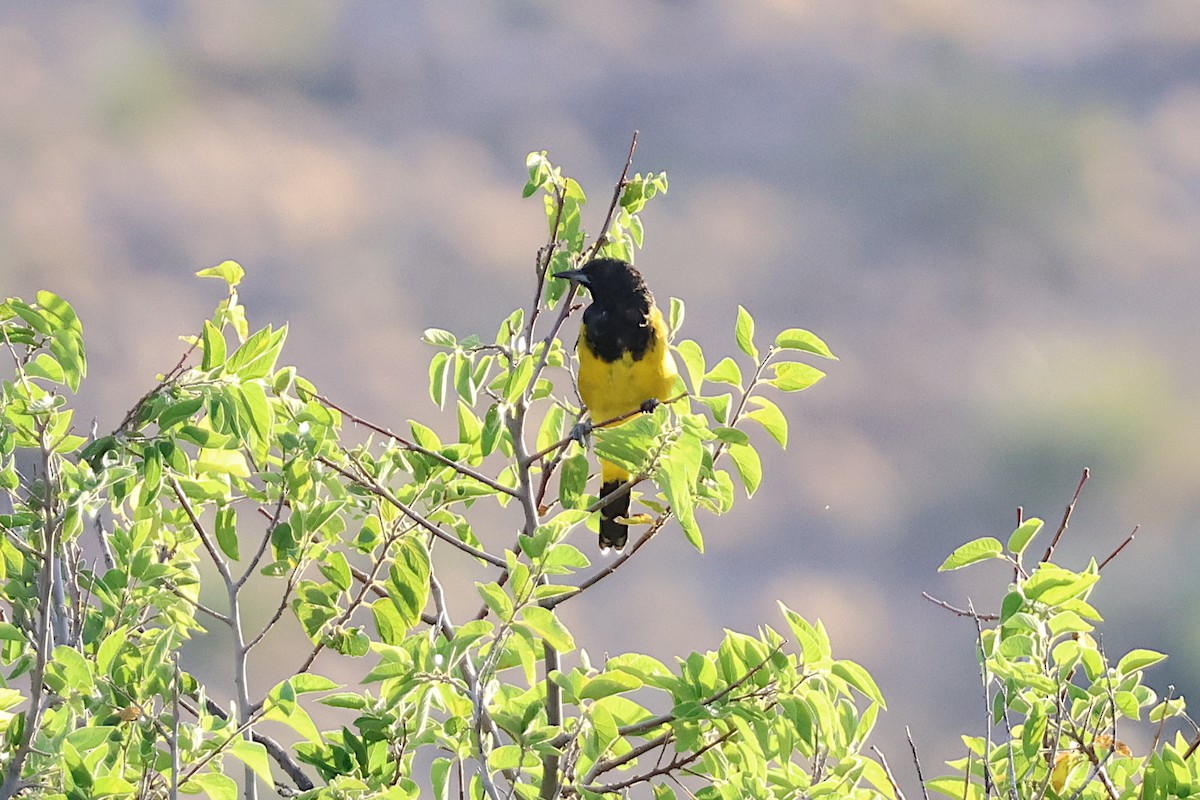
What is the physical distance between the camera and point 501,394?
197cm

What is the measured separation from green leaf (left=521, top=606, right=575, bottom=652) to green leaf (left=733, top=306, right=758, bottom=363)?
0.53m

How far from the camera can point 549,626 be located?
1479 mm

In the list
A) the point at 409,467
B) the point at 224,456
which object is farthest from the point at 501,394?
the point at 224,456

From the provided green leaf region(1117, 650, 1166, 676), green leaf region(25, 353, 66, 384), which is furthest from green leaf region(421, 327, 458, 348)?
green leaf region(1117, 650, 1166, 676)

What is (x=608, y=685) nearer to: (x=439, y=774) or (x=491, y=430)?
(x=439, y=774)

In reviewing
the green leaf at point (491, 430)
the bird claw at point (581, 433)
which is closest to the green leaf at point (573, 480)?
the bird claw at point (581, 433)

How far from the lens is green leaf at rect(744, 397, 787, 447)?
182 centimetres

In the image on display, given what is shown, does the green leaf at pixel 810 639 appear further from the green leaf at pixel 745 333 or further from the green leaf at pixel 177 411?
the green leaf at pixel 177 411

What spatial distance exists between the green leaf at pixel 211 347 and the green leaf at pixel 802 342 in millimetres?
753

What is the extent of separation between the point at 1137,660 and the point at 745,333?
29.2 inches

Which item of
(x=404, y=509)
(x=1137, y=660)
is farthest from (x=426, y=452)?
(x=1137, y=660)

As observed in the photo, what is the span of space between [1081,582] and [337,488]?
3.33 ft

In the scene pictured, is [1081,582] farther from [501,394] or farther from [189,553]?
[189,553]

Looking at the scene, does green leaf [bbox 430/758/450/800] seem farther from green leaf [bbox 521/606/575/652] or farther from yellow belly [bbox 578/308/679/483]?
yellow belly [bbox 578/308/679/483]
